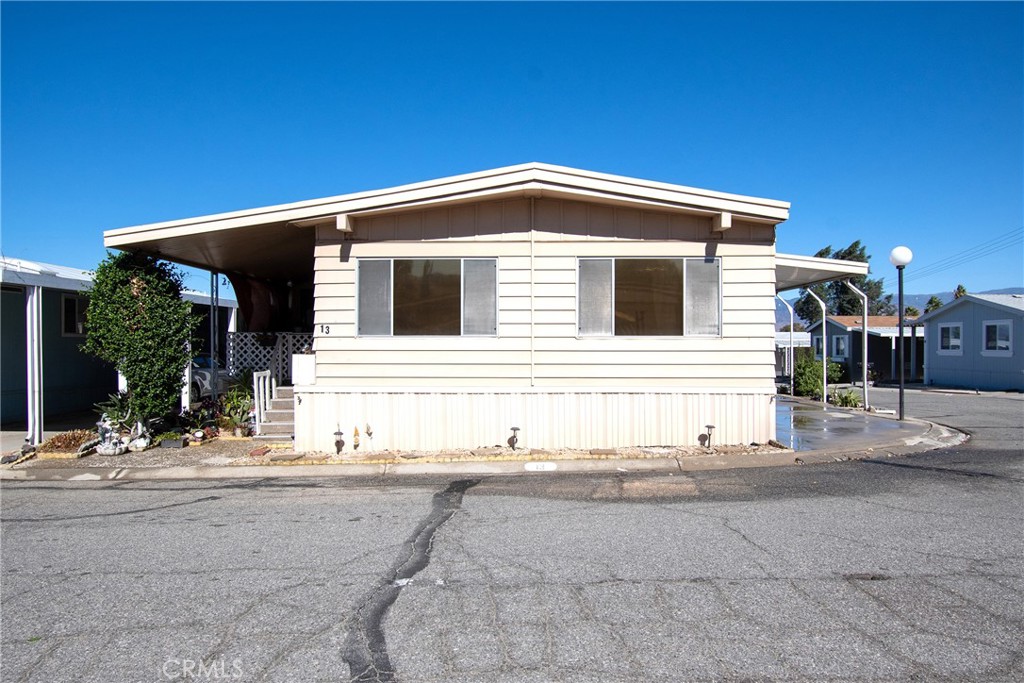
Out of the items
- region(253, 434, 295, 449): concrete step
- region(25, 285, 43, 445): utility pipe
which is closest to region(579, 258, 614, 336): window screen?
region(253, 434, 295, 449): concrete step

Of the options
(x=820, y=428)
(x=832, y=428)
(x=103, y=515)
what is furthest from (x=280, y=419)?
(x=832, y=428)

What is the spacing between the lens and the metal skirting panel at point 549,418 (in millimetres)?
9969

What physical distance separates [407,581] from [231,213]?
709cm

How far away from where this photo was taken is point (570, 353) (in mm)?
10039

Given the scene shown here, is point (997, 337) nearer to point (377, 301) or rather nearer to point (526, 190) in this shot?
point (526, 190)

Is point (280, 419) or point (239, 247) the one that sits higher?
point (239, 247)

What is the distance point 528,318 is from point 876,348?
91.7 feet

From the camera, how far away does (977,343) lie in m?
25.5

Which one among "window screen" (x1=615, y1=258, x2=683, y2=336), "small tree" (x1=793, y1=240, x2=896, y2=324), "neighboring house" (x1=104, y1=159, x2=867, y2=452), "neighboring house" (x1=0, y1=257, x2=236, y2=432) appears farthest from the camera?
"small tree" (x1=793, y1=240, x2=896, y2=324)

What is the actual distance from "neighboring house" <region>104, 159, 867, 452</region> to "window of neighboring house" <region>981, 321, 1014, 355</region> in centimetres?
1914

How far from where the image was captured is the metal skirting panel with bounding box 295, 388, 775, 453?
9.97m

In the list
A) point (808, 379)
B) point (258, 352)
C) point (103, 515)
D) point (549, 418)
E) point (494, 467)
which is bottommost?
point (103, 515)

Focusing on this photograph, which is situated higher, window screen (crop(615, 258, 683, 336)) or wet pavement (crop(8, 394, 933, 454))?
window screen (crop(615, 258, 683, 336))

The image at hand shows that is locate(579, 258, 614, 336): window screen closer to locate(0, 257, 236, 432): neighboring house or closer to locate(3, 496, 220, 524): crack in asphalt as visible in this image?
locate(3, 496, 220, 524): crack in asphalt
